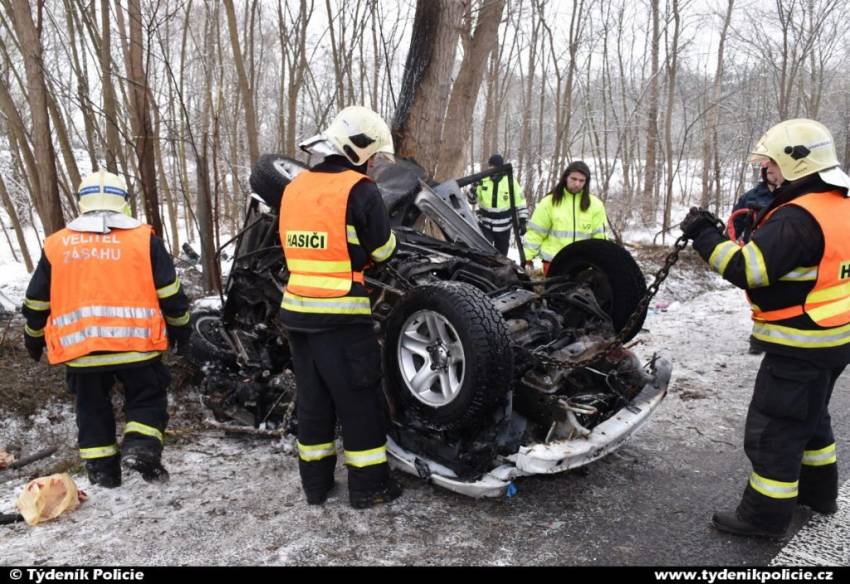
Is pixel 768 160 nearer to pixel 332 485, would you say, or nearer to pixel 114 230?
pixel 332 485

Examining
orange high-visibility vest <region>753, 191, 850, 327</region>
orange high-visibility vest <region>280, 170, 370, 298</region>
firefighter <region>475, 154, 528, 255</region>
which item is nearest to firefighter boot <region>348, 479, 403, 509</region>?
orange high-visibility vest <region>280, 170, 370, 298</region>

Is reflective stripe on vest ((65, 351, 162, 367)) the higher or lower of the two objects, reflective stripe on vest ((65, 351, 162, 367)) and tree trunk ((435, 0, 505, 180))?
the lower

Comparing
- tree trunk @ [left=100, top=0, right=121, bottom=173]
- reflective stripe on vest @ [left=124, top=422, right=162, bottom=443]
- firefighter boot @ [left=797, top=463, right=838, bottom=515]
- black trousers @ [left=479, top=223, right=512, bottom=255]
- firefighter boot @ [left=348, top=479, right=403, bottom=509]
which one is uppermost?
tree trunk @ [left=100, top=0, right=121, bottom=173]

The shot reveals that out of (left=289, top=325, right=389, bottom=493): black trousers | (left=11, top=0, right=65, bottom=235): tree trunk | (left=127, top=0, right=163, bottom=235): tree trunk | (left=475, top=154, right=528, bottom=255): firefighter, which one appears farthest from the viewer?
(left=475, top=154, right=528, bottom=255): firefighter

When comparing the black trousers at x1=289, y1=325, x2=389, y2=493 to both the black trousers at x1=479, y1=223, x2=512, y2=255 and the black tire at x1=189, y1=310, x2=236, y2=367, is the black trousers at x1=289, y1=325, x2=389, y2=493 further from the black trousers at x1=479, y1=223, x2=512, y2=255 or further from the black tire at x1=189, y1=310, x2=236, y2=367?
the black trousers at x1=479, y1=223, x2=512, y2=255

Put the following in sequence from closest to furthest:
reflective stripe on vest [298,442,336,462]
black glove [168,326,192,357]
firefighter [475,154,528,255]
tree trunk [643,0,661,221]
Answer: reflective stripe on vest [298,442,336,462] → black glove [168,326,192,357] → firefighter [475,154,528,255] → tree trunk [643,0,661,221]

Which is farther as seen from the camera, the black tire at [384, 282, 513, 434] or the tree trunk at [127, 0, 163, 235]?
the tree trunk at [127, 0, 163, 235]

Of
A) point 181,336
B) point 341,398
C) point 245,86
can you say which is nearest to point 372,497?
point 341,398

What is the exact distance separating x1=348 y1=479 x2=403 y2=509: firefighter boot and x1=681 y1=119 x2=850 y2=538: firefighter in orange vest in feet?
5.44

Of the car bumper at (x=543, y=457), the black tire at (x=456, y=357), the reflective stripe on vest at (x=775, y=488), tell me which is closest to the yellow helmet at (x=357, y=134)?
the black tire at (x=456, y=357)

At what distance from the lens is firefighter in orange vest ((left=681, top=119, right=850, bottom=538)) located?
8.86 ft

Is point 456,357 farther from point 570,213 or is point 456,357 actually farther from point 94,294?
point 570,213

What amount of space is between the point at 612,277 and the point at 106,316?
3066 mm

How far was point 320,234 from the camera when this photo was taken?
3.16 meters
